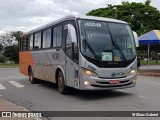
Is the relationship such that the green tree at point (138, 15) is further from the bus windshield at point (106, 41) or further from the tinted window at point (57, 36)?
the bus windshield at point (106, 41)

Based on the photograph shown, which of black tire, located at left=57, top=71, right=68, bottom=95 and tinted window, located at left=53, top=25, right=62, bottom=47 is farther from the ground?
tinted window, located at left=53, top=25, right=62, bottom=47

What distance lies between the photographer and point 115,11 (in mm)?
56656

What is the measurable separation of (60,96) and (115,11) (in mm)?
45326

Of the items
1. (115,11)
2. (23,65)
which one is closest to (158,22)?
(115,11)

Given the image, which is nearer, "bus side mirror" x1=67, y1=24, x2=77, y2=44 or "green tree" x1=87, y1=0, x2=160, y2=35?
"bus side mirror" x1=67, y1=24, x2=77, y2=44

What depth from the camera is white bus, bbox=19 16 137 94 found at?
1140 centimetres

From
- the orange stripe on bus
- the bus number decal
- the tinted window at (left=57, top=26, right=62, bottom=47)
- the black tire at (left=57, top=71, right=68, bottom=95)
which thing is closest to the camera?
the black tire at (left=57, top=71, right=68, bottom=95)

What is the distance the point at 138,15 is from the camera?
54.9m

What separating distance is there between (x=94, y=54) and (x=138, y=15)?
147 ft

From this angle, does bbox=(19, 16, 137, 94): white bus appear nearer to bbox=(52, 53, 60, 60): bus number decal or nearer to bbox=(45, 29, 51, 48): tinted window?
bbox=(52, 53, 60, 60): bus number decal

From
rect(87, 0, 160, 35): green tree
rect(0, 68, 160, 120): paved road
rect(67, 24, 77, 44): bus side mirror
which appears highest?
rect(87, 0, 160, 35): green tree

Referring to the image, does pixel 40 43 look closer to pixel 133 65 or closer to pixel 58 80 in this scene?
pixel 58 80

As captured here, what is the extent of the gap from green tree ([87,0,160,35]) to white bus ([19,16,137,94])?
41174 mm

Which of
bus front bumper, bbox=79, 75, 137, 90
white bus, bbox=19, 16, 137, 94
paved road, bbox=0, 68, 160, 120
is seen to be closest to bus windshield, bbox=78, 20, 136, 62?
white bus, bbox=19, 16, 137, 94
